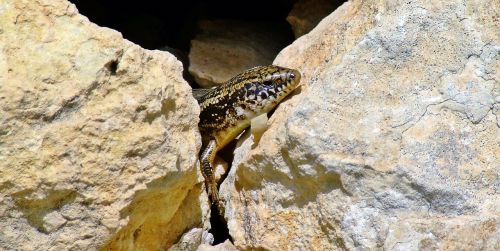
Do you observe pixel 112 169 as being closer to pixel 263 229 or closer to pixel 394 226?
pixel 263 229

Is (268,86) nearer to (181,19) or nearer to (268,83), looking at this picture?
(268,83)

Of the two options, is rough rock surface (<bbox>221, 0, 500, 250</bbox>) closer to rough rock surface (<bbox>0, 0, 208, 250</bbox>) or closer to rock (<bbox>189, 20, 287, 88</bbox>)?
rough rock surface (<bbox>0, 0, 208, 250</bbox>)

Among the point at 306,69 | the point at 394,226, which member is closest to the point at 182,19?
the point at 306,69

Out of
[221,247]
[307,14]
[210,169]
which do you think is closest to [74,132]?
[221,247]

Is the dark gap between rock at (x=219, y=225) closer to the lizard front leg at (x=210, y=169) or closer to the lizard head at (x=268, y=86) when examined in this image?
the lizard front leg at (x=210, y=169)

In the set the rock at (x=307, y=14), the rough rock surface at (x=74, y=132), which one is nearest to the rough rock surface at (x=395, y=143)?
the rough rock surface at (x=74, y=132)

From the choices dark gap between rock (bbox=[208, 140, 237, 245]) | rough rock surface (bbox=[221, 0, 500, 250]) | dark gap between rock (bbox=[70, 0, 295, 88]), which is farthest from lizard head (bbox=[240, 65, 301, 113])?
dark gap between rock (bbox=[70, 0, 295, 88])
